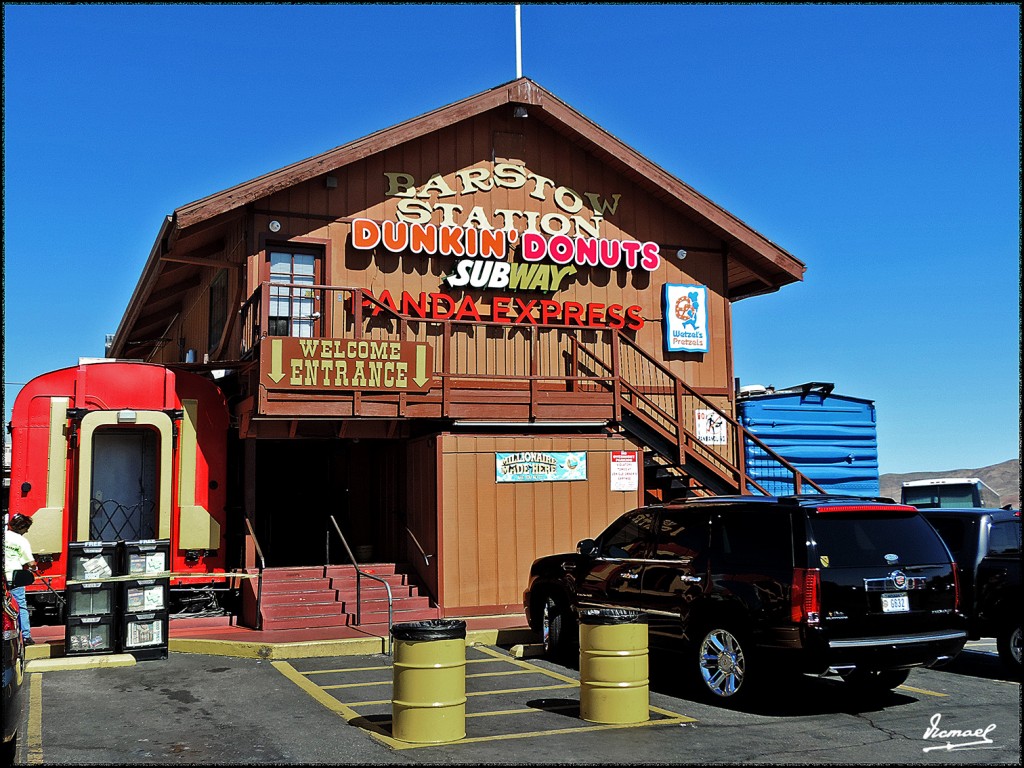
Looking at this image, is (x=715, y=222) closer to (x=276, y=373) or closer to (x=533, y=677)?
(x=276, y=373)

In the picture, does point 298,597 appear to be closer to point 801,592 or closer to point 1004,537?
point 801,592

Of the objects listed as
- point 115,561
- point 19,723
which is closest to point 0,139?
point 19,723

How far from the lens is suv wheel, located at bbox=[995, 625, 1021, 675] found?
1075 centimetres

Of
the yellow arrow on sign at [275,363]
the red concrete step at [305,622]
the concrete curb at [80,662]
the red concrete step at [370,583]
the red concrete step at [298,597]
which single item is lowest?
the concrete curb at [80,662]

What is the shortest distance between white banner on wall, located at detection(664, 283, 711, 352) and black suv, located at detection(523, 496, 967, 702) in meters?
8.95

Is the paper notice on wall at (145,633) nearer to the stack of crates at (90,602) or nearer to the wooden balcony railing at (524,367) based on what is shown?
the stack of crates at (90,602)

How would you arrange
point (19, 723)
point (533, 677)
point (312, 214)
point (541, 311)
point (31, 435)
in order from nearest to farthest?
1. point (19, 723)
2. point (533, 677)
3. point (31, 435)
4. point (312, 214)
5. point (541, 311)

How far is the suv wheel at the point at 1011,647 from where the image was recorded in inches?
423

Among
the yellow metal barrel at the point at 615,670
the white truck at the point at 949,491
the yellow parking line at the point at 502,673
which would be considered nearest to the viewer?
the yellow metal barrel at the point at 615,670

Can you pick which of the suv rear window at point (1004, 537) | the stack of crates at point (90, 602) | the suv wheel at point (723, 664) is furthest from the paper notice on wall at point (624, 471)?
the stack of crates at point (90, 602)

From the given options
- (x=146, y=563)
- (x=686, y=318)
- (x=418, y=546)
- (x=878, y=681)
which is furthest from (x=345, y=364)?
(x=878, y=681)

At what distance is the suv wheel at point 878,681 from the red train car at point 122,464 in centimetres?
862

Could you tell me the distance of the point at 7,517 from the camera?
13.9 metres

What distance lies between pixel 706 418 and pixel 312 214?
7.86 m
